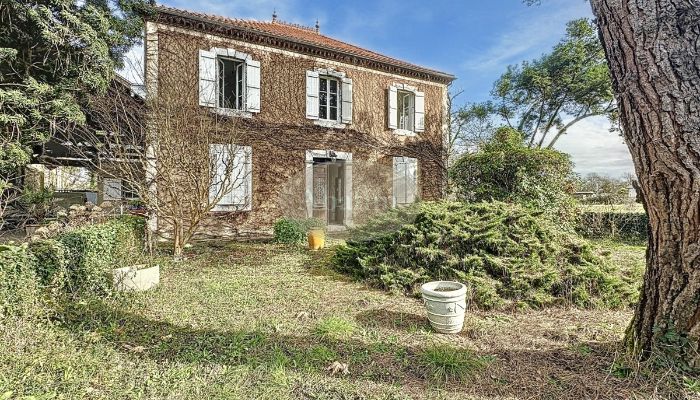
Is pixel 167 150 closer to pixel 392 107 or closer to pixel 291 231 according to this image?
pixel 291 231

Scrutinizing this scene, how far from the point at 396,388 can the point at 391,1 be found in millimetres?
7984

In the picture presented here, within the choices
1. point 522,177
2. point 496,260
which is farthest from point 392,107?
point 496,260

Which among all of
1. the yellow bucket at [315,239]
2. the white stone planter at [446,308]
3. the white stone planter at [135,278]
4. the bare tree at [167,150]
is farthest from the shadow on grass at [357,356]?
the yellow bucket at [315,239]

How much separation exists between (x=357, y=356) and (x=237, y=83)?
7770mm

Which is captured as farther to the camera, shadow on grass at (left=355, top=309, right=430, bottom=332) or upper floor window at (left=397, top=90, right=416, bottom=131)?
upper floor window at (left=397, top=90, right=416, bottom=131)

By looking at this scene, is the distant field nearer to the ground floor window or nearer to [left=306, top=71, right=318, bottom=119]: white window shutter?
the ground floor window

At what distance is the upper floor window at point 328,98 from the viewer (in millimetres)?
9953

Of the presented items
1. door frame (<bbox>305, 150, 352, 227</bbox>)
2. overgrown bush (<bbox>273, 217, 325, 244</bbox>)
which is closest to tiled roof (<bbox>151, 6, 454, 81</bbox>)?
door frame (<bbox>305, 150, 352, 227</bbox>)

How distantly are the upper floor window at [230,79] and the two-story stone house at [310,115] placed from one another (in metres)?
0.02

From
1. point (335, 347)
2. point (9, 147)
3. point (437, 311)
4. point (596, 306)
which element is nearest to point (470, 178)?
point (596, 306)

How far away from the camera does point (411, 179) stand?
37.0ft

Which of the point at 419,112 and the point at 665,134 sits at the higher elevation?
the point at 419,112

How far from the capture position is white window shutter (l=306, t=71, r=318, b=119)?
940 cm

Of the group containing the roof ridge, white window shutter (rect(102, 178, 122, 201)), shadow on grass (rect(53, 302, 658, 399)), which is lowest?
shadow on grass (rect(53, 302, 658, 399))
